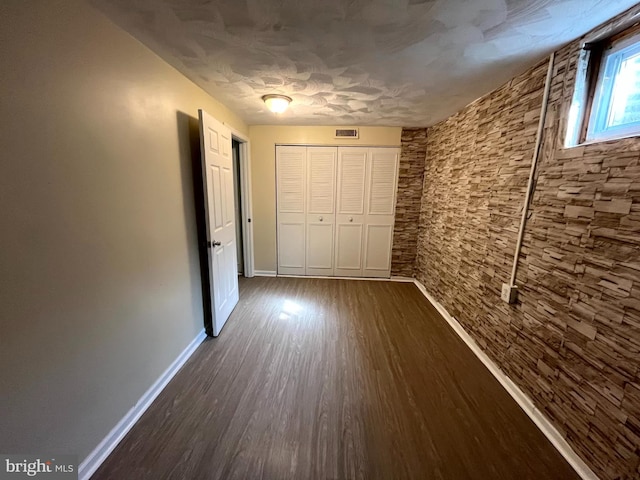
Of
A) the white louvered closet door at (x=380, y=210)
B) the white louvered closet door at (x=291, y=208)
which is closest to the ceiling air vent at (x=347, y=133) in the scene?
the white louvered closet door at (x=380, y=210)

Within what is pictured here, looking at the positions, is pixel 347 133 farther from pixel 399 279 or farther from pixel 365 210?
pixel 399 279

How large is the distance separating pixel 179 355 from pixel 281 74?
7.51ft

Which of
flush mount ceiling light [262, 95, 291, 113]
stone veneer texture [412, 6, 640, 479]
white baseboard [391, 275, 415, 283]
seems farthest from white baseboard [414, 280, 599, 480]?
flush mount ceiling light [262, 95, 291, 113]

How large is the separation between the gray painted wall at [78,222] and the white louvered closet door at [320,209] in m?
2.07

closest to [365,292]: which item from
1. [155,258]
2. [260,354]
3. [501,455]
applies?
[260,354]

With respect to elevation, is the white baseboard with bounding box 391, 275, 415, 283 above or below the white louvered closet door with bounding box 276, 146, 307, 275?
below

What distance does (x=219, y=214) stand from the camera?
7.70 ft

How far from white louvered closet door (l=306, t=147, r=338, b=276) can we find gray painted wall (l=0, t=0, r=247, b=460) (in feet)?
6.80

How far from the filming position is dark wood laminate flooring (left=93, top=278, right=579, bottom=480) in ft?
4.17

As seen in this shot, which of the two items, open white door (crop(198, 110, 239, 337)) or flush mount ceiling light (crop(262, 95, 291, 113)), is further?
flush mount ceiling light (crop(262, 95, 291, 113))

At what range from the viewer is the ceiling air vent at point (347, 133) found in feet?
11.3

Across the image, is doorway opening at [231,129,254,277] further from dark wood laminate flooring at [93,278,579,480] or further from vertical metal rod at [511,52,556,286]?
vertical metal rod at [511,52,556,286]

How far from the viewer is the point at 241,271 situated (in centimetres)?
400

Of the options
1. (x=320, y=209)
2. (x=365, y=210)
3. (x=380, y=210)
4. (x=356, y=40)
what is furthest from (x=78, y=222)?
(x=380, y=210)
